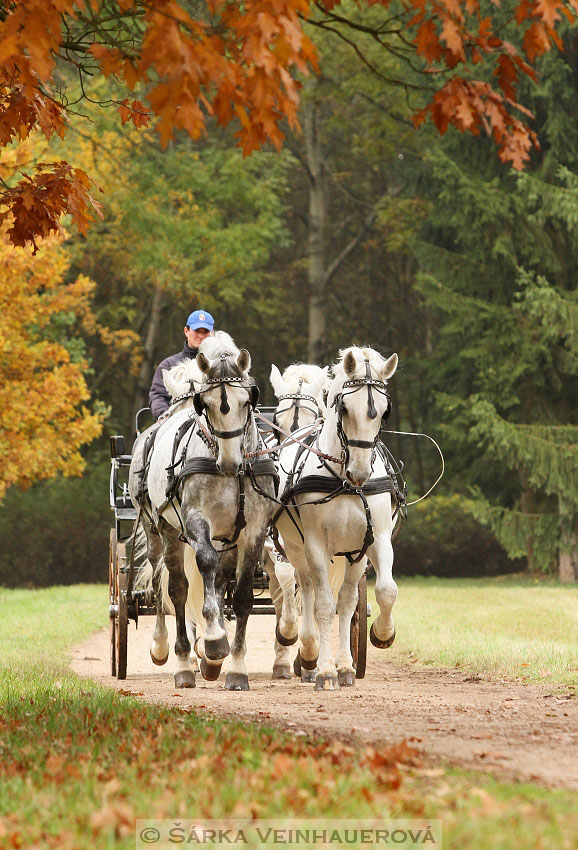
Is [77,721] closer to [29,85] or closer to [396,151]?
[29,85]

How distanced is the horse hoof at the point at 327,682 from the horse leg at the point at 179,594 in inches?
46.0

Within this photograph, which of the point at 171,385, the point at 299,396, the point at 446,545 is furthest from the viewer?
the point at 446,545

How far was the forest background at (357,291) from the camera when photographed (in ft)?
75.4

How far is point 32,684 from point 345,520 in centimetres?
251

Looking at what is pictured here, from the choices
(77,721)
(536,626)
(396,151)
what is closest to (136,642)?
(536,626)

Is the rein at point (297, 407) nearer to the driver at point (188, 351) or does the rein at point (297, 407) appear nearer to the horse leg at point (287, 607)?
the driver at point (188, 351)

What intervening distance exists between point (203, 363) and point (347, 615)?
2268 millimetres

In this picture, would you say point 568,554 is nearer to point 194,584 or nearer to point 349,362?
point 194,584

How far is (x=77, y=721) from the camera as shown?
605cm

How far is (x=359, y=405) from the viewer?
805 cm

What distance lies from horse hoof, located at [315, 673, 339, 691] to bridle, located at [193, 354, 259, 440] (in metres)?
1.85

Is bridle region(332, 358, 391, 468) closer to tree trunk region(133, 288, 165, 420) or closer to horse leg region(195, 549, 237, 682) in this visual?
horse leg region(195, 549, 237, 682)

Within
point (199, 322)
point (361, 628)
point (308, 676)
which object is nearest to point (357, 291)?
point (199, 322)

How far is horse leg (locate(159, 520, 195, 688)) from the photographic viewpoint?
9078 millimetres
